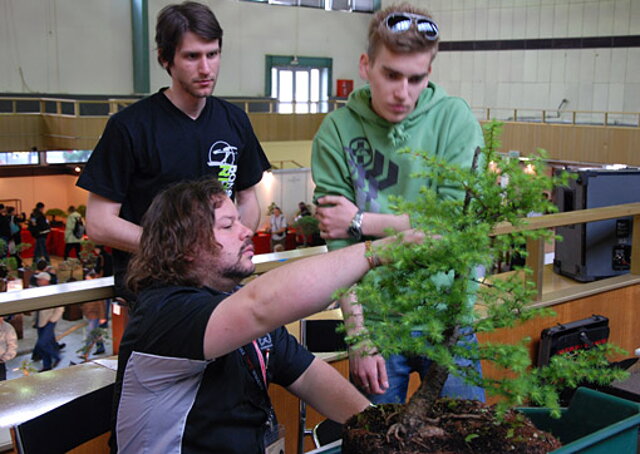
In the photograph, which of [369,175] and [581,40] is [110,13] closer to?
[581,40]

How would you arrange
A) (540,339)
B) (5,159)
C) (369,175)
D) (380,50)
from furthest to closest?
1. (5,159)
2. (540,339)
3. (369,175)
4. (380,50)

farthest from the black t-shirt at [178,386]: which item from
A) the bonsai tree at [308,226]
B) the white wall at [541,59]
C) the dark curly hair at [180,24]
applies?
the white wall at [541,59]

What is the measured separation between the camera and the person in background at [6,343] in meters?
4.52

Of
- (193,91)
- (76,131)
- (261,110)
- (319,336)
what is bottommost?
(319,336)

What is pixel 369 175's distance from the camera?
6.13 ft

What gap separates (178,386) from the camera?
1.55 meters

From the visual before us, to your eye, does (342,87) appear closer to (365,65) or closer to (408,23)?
(365,65)

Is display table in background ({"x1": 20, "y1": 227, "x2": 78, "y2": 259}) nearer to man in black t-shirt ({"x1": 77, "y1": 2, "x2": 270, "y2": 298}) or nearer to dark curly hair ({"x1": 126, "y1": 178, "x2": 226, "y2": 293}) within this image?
man in black t-shirt ({"x1": 77, "y1": 2, "x2": 270, "y2": 298})

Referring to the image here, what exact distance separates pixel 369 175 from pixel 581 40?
1909cm

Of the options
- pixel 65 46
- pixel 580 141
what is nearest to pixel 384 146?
pixel 580 141

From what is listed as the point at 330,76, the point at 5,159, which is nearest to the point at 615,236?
the point at 5,159

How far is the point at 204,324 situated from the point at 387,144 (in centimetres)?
68

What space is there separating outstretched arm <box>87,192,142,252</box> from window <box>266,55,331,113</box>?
2015 centimetres

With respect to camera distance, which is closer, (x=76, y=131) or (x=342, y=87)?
(x=76, y=131)
